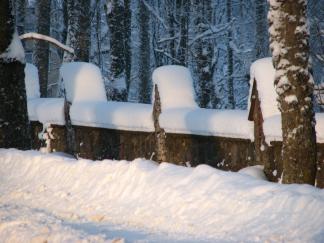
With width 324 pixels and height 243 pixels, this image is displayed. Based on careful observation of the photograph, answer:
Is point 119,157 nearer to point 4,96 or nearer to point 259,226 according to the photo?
point 4,96

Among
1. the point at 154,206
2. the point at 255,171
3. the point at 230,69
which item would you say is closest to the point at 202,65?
the point at 255,171

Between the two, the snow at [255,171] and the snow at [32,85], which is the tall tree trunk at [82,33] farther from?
the snow at [255,171]

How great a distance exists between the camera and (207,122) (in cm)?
769

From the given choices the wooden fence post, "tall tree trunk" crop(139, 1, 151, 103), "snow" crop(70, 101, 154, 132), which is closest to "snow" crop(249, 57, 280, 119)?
the wooden fence post

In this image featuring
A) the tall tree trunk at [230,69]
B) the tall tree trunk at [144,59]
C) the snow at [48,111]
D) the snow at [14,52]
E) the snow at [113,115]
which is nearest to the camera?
the snow at [113,115]

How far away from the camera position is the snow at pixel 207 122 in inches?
287

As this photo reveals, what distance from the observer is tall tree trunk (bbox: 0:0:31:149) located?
9203 millimetres

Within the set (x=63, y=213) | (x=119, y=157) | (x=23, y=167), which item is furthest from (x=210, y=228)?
(x=119, y=157)

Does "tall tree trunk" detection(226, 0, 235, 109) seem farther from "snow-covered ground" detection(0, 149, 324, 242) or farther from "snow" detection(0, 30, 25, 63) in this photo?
"snow-covered ground" detection(0, 149, 324, 242)

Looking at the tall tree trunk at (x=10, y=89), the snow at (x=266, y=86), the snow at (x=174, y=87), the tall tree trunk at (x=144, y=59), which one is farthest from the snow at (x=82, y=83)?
the tall tree trunk at (x=144, y=59)

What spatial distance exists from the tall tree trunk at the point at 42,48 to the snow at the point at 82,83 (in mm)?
7636

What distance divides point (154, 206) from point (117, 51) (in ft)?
28.0

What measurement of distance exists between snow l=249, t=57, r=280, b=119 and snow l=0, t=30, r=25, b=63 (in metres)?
4.04

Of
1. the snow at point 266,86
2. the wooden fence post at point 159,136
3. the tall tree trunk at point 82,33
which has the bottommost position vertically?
the wooden fence post at point 159,136
